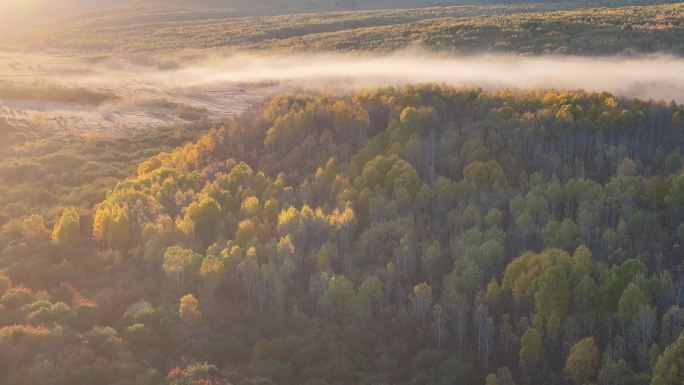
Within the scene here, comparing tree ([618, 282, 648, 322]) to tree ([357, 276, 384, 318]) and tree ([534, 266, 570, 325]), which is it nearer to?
tree ([534, 266, 570, 325])

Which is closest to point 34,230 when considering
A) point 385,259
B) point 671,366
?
point 385,259

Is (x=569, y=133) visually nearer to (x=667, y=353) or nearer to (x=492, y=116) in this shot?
(x=492, y=116)

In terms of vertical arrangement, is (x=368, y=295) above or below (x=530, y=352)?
above

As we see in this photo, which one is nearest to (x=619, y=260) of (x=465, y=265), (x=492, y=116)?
(x=465, y=265)

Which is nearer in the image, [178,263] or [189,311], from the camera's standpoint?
[189,311]

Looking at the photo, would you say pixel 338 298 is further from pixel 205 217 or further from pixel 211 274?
pixel 205 217

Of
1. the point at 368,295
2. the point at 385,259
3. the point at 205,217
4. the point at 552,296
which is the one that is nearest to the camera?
the point at 552,296
